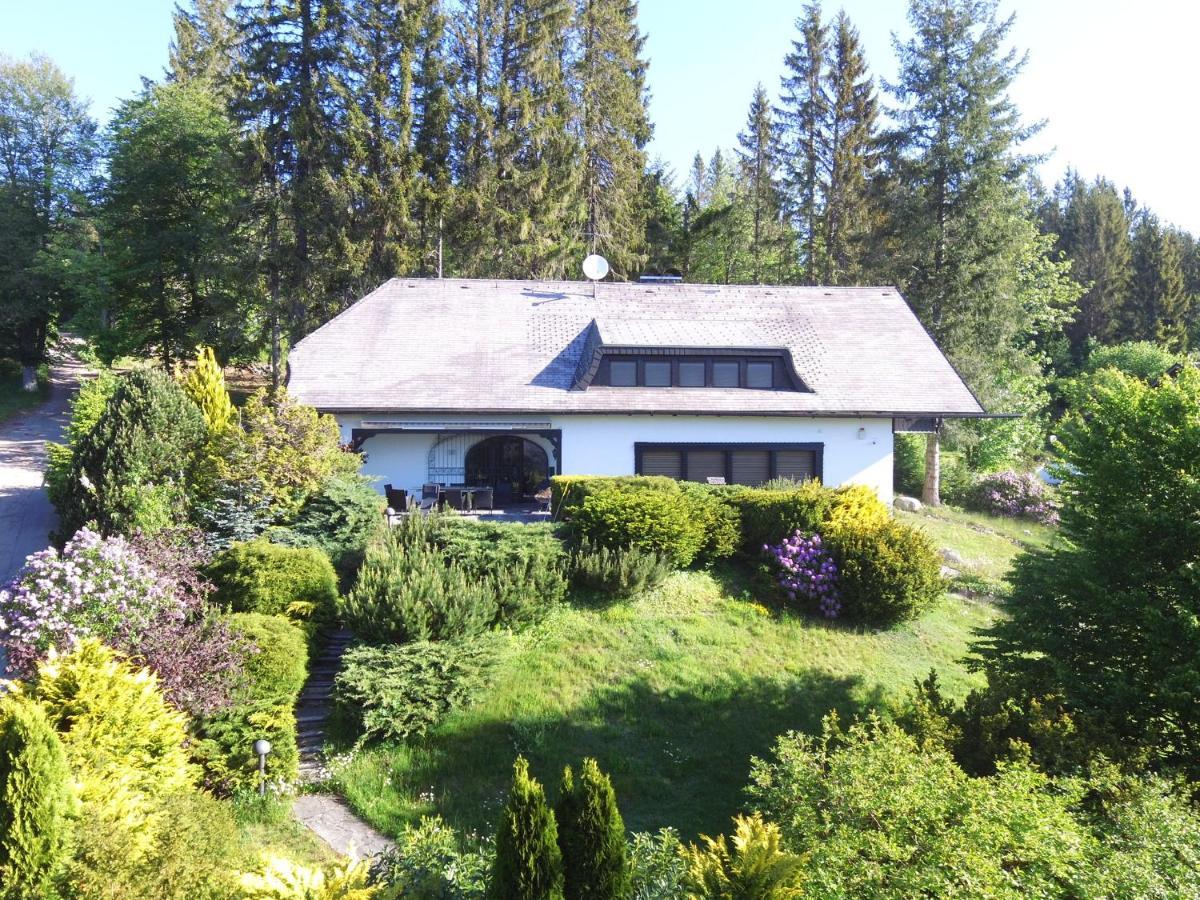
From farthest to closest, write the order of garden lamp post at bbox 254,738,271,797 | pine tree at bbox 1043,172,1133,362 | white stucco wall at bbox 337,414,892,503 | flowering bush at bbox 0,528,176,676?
pine tree at bbox 1043,172,1133,362 < white stucco wall at bbox 337,414,892,503 < flowering bush at bbox 0,528,176,676 < garden lamp post at bbox 254,738,271,797

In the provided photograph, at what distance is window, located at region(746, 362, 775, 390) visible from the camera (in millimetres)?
19188

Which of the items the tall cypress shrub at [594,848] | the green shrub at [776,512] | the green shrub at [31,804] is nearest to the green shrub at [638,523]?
the green shrub at [776,512]

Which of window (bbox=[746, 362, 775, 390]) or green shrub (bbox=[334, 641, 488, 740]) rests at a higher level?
window (bbox=[746, 362, 775, 390])

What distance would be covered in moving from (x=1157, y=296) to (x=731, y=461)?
49.8 metres

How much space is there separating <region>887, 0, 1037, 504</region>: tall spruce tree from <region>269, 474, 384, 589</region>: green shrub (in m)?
19.7

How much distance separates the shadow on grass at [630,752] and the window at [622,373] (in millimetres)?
9502

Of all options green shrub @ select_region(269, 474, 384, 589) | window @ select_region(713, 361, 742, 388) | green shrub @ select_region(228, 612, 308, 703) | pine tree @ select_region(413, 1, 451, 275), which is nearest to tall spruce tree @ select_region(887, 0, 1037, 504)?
window @ select_region(713, 361, 742, 388)

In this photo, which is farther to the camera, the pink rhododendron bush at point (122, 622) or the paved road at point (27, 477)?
the paved road at point (27, 477)

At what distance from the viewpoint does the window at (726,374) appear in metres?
19.1

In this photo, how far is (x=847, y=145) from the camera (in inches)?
1330

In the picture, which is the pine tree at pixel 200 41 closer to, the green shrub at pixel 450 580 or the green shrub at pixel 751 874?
the green shrub at pixel 450 580

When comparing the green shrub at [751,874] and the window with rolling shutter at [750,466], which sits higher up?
the window with rolling shutter at [750,466]

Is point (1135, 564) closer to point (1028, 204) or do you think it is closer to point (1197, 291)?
point (1028, 204)

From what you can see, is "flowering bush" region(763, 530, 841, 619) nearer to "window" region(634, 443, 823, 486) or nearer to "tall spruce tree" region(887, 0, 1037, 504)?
"window" region(634, 443, 823, 486)
